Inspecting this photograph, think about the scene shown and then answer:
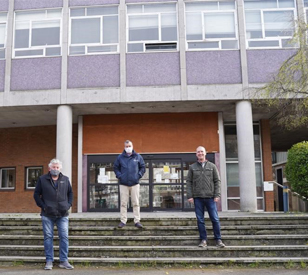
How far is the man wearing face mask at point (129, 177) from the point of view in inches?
308

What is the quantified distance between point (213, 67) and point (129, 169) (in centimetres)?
587

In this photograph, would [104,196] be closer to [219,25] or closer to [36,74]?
[36,74]

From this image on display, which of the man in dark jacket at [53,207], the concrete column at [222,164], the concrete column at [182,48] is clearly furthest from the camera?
the concrete column at [222,164]

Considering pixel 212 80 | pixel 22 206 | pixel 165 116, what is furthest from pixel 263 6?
pixel 22 206

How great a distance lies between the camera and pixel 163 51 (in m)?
12.4

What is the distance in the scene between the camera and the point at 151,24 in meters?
12.9

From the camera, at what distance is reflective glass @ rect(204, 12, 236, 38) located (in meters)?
12.7

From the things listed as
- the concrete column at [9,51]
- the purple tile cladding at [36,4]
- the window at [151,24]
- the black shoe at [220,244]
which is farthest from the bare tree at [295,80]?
the concrete column at [9,51]

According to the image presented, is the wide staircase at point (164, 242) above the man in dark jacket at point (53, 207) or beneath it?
beneath

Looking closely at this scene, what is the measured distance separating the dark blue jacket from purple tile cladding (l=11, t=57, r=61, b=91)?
5529mm

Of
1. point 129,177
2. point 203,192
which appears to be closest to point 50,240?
point 129,177

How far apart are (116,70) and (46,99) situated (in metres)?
2.55

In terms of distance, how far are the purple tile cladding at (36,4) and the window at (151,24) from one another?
2.59m

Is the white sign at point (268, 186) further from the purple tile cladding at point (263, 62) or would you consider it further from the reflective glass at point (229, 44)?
the reflective glass at point (229, 44)
